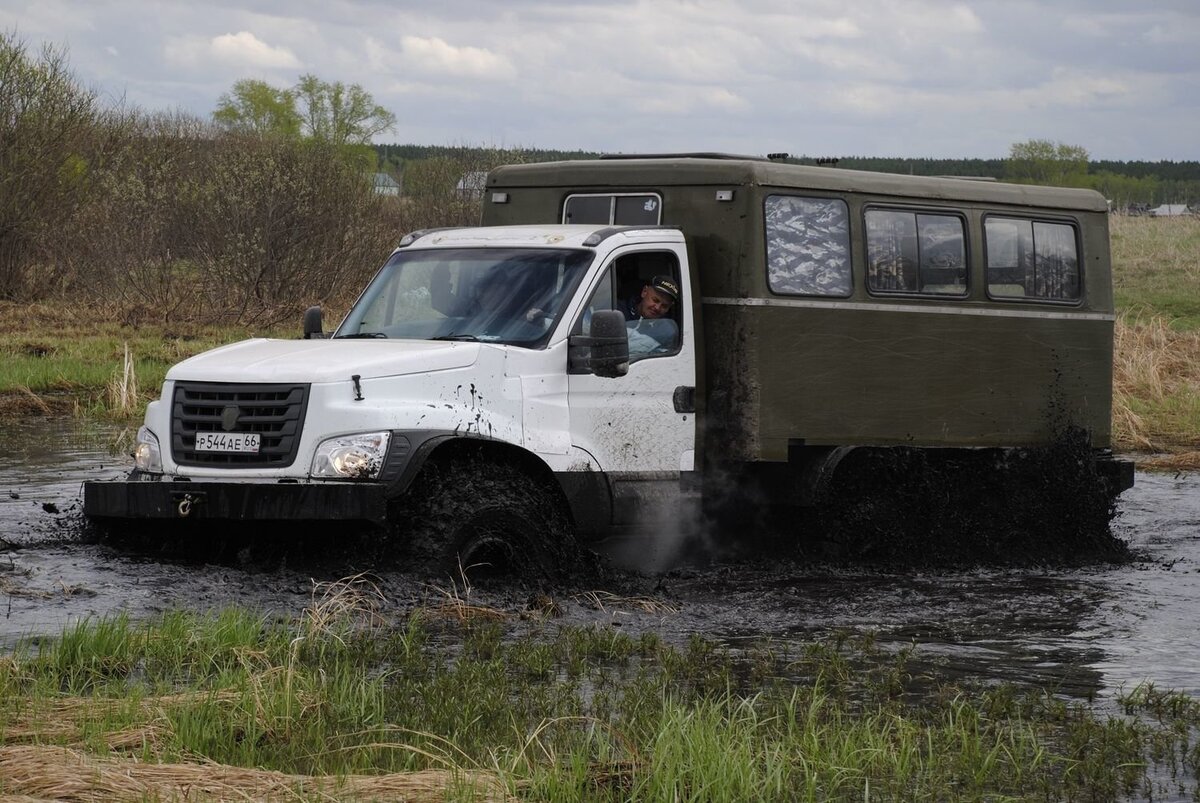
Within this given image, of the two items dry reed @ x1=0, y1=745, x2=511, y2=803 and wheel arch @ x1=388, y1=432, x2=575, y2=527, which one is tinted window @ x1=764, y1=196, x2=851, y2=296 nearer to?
wheel arch @ x1=388, y1=432, x2=575, y2=527

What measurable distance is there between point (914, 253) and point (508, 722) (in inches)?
240

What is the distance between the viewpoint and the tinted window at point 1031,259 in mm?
11805

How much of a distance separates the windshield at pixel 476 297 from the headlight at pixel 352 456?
43.5 inches

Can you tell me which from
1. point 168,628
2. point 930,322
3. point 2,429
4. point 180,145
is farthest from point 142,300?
point 168,628

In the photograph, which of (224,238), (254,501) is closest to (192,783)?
(254,501)

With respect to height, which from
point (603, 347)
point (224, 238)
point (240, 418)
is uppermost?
point (224, 238)

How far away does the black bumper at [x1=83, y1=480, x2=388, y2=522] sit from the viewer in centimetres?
810

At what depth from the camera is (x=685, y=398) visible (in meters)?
9.93

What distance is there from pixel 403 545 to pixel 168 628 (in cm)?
154

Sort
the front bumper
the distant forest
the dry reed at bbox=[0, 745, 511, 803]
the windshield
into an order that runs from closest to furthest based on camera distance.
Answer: the dry reed at bbox=[0, 745, 511, 803]
the windshield
the front bumper
the distant forest

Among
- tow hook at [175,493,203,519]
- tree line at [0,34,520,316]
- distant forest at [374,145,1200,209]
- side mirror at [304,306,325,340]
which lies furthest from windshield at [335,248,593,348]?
distant forest at [374,145,1200,209]

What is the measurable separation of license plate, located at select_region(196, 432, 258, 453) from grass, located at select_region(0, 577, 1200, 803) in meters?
0.99

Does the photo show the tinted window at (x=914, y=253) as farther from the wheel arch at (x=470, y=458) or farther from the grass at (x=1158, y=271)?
the grass at (x=1158, y=271)

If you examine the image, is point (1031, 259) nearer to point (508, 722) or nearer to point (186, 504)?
point (186, 504)
